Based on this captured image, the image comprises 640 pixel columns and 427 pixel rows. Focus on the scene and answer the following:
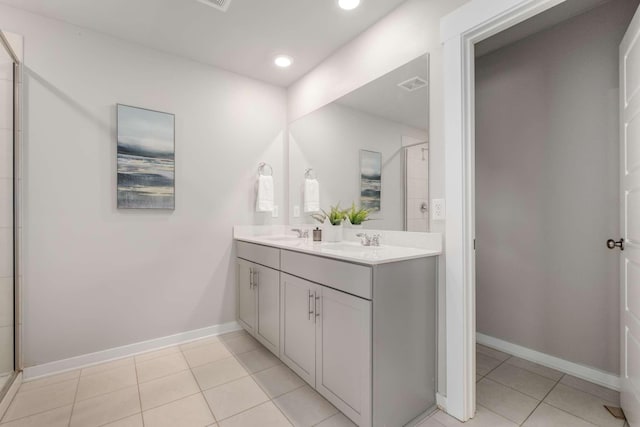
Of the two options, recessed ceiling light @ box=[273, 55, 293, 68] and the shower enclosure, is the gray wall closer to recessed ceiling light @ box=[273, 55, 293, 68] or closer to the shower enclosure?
recessed ceiling light @ box=[273, 55, 293, 68]

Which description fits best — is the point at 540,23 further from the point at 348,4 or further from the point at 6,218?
the point at 6,218

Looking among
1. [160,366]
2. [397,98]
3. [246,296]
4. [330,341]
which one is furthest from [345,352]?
[397,98]

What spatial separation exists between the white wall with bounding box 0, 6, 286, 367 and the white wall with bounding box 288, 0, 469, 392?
102 centimetres

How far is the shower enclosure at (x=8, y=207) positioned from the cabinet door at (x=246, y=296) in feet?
4.83

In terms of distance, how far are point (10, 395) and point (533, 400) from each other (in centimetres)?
306

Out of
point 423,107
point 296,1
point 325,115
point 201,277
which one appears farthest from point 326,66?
point 201,277

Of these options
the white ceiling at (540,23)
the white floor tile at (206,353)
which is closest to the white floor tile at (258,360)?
the white floor tile at (206,353)

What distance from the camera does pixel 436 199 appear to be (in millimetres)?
1715

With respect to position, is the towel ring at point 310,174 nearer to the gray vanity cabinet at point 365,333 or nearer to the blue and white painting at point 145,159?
the gray vanity cabinet at point 365,333

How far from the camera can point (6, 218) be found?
185 centimetres

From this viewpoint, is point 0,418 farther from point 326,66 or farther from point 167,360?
point 326,66

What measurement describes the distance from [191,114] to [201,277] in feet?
4.75

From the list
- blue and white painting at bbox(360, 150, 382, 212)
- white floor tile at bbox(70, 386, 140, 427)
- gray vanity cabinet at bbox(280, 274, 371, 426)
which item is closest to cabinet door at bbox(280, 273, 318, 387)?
gray vanity cabinet at bbox(280, 274, 371, 426)

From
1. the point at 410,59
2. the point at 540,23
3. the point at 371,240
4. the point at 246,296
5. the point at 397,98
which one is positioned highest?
the point at 540,23
